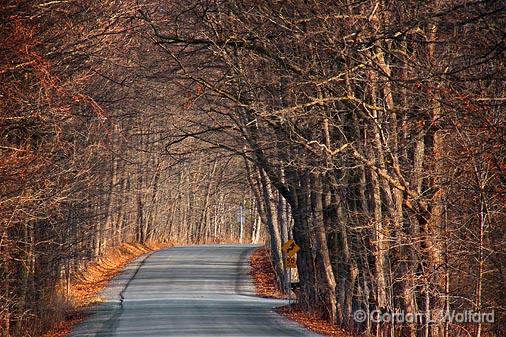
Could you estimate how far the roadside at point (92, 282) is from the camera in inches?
1094

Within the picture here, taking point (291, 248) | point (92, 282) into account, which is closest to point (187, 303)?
point (291, 248)

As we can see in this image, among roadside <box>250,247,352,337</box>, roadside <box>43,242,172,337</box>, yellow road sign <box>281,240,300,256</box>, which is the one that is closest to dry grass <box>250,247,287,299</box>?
roadside <box>250,247,352,337</box>


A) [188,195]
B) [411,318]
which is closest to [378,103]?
[411,318]

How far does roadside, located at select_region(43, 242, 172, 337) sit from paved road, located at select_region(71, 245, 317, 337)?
22.4 inches

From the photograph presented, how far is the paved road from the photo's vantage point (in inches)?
890

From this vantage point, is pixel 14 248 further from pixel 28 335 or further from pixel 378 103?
pixel 378 103

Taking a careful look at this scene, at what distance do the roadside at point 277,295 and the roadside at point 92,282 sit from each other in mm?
6123

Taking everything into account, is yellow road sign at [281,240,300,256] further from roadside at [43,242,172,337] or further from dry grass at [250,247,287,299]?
dry grass at [250,247,287,299]

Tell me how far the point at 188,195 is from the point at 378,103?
6494cm

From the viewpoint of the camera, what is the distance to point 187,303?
31.8m

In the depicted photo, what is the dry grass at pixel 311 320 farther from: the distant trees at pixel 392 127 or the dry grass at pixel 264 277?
the dry grass at pixel 264 277

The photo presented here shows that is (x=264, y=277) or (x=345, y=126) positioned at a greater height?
(x=345, y=126)

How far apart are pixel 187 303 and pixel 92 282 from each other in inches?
505

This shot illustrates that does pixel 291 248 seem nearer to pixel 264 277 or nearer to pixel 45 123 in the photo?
pixel 45 123
